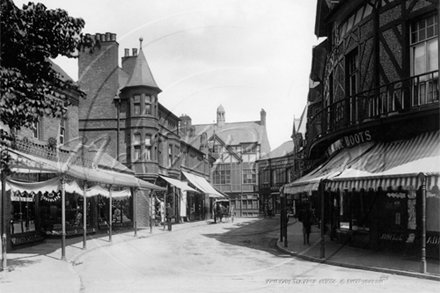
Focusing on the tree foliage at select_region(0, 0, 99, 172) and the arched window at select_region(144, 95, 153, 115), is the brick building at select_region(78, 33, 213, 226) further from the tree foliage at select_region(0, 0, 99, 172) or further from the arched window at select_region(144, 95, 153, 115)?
the tree foliage at select_region(0, 0, 99, 172)

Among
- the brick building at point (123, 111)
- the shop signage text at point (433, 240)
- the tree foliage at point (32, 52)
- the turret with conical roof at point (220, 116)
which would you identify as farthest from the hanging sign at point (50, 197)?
the turret with conical roof at point (220, 116)

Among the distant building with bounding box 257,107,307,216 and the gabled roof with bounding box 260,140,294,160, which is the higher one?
the gabled roof with bounding box 260,140,294,160

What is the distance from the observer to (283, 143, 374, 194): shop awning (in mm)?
13320

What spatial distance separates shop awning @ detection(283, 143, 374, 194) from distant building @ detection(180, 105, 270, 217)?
151 ft

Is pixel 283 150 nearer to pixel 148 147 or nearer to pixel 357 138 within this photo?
pixel 148 147

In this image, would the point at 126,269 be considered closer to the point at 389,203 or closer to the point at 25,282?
the point at 25,282

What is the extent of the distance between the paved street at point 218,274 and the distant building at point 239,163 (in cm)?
4648

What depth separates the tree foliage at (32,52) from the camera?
8.96 meters

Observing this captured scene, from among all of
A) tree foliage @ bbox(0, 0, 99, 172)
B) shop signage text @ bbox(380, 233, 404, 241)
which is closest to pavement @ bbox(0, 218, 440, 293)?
shop signage text @ bbox(380, 233, 404, 241)


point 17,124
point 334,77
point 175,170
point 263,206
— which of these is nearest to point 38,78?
point 17,124

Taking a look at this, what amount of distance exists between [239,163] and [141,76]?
3694cm

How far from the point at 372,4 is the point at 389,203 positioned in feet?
20.9

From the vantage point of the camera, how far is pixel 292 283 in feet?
30.8

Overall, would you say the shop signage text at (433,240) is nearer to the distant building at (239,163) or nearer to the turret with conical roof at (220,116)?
the distant building at (239,163)
